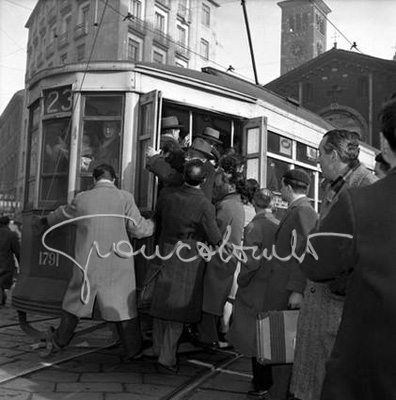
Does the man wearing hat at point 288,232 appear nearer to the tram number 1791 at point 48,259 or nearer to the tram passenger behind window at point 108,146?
the tram passenger behind window at point 108,146

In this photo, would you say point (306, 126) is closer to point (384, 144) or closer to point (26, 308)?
point (26, 308)

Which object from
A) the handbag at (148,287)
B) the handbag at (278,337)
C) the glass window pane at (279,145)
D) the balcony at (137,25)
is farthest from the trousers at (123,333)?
the balcony at (137,25)

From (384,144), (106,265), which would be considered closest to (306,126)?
(106,265)

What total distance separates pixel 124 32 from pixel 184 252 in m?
27.5

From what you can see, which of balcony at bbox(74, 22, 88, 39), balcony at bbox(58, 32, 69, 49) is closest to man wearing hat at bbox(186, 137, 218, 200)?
balcony at bbox(74, 22, 88, 39)

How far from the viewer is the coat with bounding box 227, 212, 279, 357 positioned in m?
3.78

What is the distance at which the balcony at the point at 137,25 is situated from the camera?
2984 centimetres

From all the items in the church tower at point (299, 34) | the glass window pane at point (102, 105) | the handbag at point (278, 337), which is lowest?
the handbag at point (278, 337)

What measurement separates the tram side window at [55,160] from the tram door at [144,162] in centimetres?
72

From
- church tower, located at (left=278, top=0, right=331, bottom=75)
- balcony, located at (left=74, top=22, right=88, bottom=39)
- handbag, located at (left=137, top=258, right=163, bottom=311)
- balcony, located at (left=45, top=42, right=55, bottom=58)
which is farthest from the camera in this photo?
church tower, located at (left=278, top=0, right=331, bottom=75)

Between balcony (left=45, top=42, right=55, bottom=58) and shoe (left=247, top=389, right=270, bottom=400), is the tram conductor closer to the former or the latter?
shoe (left=247, top=389, right=270, bottom=400)

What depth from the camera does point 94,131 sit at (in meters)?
4.95

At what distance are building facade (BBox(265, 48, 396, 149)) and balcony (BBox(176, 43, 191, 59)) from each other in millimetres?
6440

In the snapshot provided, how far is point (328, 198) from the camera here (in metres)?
2.74
